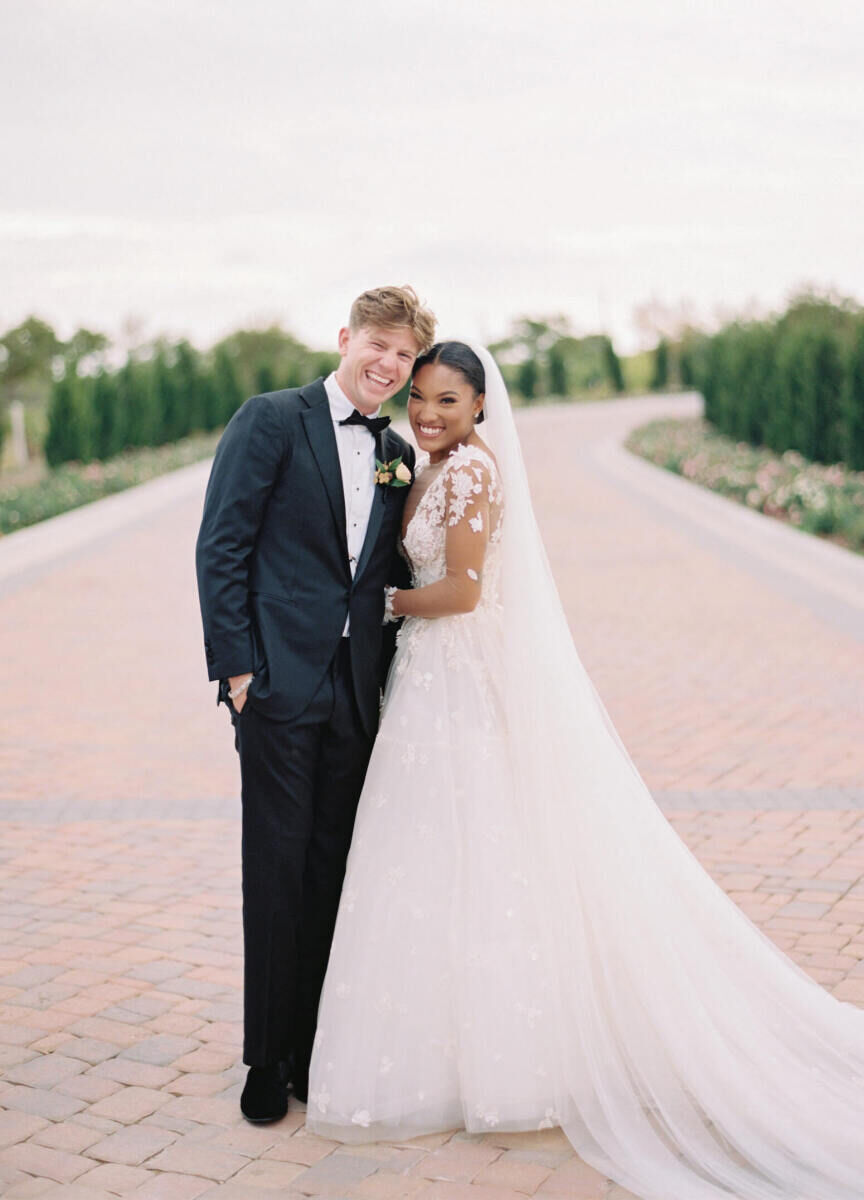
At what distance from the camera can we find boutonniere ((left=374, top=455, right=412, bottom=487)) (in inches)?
127

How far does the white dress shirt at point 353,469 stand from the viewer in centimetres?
324

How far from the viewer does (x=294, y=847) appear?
A: 10.6ft

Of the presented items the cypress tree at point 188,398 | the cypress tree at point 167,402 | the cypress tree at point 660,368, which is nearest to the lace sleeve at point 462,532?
the cypress tree at point 167,402

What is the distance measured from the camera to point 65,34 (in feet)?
45.0

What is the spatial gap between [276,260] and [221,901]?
27.0 m

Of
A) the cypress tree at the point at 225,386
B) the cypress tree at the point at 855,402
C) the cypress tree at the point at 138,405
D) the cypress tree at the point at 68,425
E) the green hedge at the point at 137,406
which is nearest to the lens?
the cypress tree at the point at 855,402

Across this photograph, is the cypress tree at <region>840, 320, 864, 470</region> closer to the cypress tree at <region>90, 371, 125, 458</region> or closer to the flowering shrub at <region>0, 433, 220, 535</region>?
the flowering shrub at <region>0, 433, 220, 535</region>

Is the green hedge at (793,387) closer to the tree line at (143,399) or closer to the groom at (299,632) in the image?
the tree line at (143,399)

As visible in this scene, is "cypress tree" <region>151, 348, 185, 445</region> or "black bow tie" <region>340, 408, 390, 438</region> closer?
"black bow tie" <region>340, 408, 390, 438</region>

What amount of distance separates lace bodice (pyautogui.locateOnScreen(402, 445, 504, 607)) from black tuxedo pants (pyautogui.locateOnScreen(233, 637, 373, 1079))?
1.02 feet

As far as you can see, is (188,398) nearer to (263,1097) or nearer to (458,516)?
(458,516)

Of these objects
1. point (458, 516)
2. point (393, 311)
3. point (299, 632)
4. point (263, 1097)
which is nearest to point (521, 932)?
point (263, 1097)

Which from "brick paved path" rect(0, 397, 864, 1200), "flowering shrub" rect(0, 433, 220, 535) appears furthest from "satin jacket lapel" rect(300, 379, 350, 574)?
"flowering shrub" rect(0, 433, 220, 535)

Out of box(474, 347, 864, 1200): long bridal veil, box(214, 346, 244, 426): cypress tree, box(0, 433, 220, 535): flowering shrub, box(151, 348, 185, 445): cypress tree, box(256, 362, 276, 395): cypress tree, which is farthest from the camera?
box(256, 362, 276, 395): cypress tree
